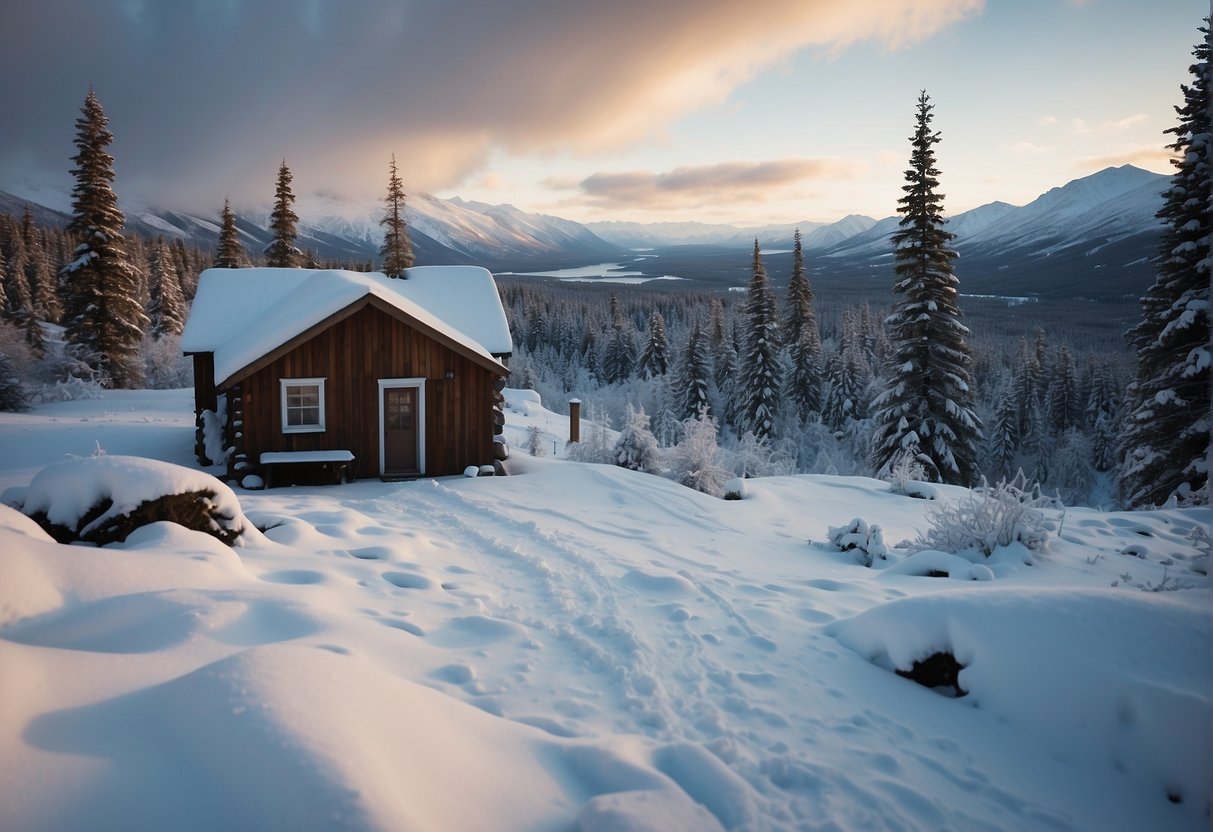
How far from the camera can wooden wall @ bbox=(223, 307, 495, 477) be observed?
14.9m

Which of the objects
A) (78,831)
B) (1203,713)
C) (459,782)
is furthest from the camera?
(1203,713)

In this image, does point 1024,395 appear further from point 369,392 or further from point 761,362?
point 369,392

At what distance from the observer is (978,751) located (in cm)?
459

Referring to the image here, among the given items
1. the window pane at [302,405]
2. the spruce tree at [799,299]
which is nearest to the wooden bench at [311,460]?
the window pane at [302,405]

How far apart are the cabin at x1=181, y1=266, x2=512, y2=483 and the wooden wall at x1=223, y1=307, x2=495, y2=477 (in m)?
0.02

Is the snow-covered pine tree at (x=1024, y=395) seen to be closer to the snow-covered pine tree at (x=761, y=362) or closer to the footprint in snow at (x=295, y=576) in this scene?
the snow-covered pine tree at (x=761, y=362)

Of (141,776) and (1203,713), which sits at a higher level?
(141,776)

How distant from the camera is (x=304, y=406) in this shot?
15.3m

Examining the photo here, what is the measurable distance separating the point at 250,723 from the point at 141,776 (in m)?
0.45

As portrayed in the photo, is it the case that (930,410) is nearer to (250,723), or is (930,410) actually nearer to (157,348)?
(250,723)

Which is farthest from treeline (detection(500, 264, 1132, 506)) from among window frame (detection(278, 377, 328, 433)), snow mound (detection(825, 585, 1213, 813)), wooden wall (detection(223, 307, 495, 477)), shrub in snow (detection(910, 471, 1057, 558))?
→ snow mound (detection(825, 585, 1213, 813))

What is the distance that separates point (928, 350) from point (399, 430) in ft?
60.5

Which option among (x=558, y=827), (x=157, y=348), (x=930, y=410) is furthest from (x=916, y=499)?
(x=157, y=348)

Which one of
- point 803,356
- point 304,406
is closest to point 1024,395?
point 803,356
